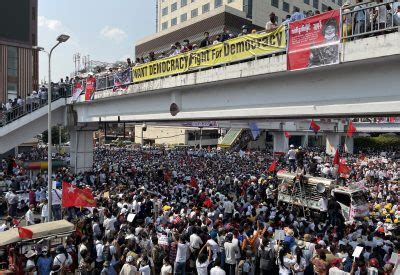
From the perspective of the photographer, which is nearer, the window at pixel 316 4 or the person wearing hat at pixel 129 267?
the person wearing hat at pixel 129 267

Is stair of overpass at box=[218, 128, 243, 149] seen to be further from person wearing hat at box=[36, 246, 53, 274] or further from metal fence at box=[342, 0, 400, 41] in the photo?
person wearing hat at box=[36, 246, 53, 274]

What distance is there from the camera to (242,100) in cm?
1394

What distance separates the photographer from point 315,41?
408 inches

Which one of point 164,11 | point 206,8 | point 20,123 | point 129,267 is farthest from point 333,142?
point 129,267

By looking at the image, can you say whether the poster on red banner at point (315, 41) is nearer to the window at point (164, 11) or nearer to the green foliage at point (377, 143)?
the window at point (164, 11)

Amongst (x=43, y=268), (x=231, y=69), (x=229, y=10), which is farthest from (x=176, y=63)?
(x=229, y=10)

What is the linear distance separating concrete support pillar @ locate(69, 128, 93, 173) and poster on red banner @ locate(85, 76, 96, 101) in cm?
471

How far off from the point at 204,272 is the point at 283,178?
885cm

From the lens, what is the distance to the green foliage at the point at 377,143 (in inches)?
2382

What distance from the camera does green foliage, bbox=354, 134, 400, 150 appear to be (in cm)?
6050

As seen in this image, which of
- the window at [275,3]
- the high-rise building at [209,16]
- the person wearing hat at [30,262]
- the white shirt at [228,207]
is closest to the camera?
the person wearing hat at [30,262]

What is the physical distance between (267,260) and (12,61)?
145ft

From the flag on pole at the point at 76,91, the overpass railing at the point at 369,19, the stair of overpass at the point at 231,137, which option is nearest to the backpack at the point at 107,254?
the overpass railing at the point at 369,19

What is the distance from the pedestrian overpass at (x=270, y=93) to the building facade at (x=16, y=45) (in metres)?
24.4
